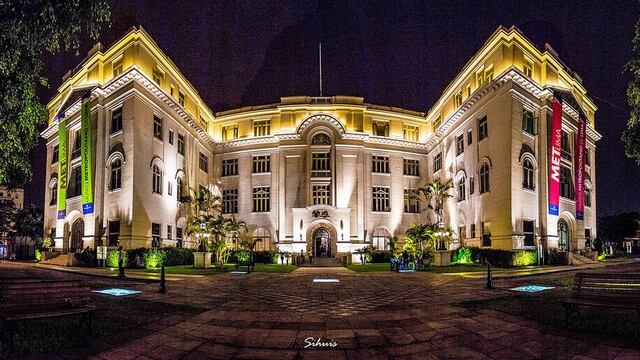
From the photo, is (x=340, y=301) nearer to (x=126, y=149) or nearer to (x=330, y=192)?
(x=126, y=149)

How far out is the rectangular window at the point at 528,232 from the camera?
1258 inches

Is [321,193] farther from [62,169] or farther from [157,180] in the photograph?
[62,169]

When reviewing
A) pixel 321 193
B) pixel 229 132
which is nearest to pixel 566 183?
pixel 321 193

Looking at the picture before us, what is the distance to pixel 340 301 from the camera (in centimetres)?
1172

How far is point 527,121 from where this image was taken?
3400cm

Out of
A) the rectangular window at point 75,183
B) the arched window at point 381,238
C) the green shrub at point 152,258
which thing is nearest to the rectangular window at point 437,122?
the arched window at point 381,238

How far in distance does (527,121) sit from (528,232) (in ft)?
30.4

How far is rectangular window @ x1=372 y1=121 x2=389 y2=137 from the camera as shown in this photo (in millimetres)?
48094

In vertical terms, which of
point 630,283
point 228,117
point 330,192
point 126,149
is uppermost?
point 228,117

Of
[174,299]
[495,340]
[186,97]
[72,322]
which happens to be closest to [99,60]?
[186,97]

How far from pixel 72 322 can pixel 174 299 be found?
155 inches

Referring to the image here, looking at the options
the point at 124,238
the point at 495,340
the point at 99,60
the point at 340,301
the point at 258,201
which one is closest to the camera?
the point at 495,340

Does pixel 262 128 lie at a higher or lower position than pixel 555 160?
higher

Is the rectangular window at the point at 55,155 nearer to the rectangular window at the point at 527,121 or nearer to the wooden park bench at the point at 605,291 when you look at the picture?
the rectangular window at the point at 527,121
